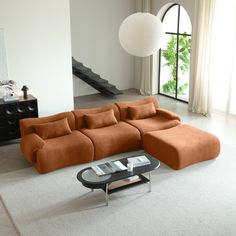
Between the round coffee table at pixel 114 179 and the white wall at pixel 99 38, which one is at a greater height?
the white wall at pixel 99 38

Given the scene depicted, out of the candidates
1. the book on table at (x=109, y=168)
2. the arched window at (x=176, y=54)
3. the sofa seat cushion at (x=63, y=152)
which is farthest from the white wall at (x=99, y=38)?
the book on table at (x=109, y=168)

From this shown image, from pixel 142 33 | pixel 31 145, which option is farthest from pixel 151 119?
pixel 142 33

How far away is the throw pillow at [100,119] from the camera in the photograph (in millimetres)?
7500

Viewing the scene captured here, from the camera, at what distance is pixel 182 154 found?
21.4 ft

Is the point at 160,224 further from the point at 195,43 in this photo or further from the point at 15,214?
the point at 195,43

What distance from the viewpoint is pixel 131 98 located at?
37.9ft

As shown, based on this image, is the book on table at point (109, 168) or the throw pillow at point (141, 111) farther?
→ the throw pillow at point (141, 111)

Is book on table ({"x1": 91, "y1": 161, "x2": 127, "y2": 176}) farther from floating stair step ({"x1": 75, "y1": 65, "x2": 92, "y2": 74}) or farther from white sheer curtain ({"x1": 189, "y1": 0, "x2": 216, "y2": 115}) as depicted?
floating stair step ({"x1": 75, "y1": 65, "x2": 92, "y2": 74})

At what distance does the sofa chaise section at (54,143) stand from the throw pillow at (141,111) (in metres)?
1.36

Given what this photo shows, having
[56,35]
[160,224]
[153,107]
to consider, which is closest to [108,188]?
[160,224]

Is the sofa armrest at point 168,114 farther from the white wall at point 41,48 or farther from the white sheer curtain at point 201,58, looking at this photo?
the white wall at point 41,48

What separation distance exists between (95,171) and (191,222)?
5.26 ft

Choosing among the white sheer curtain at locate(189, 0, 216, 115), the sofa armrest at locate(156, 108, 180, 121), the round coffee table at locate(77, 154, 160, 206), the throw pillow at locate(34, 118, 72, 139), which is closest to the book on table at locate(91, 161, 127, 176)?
the round coffee table at locate(77, 154, 160, 206)

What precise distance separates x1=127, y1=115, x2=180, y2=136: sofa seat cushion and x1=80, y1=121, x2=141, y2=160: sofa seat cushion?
0.17 m
